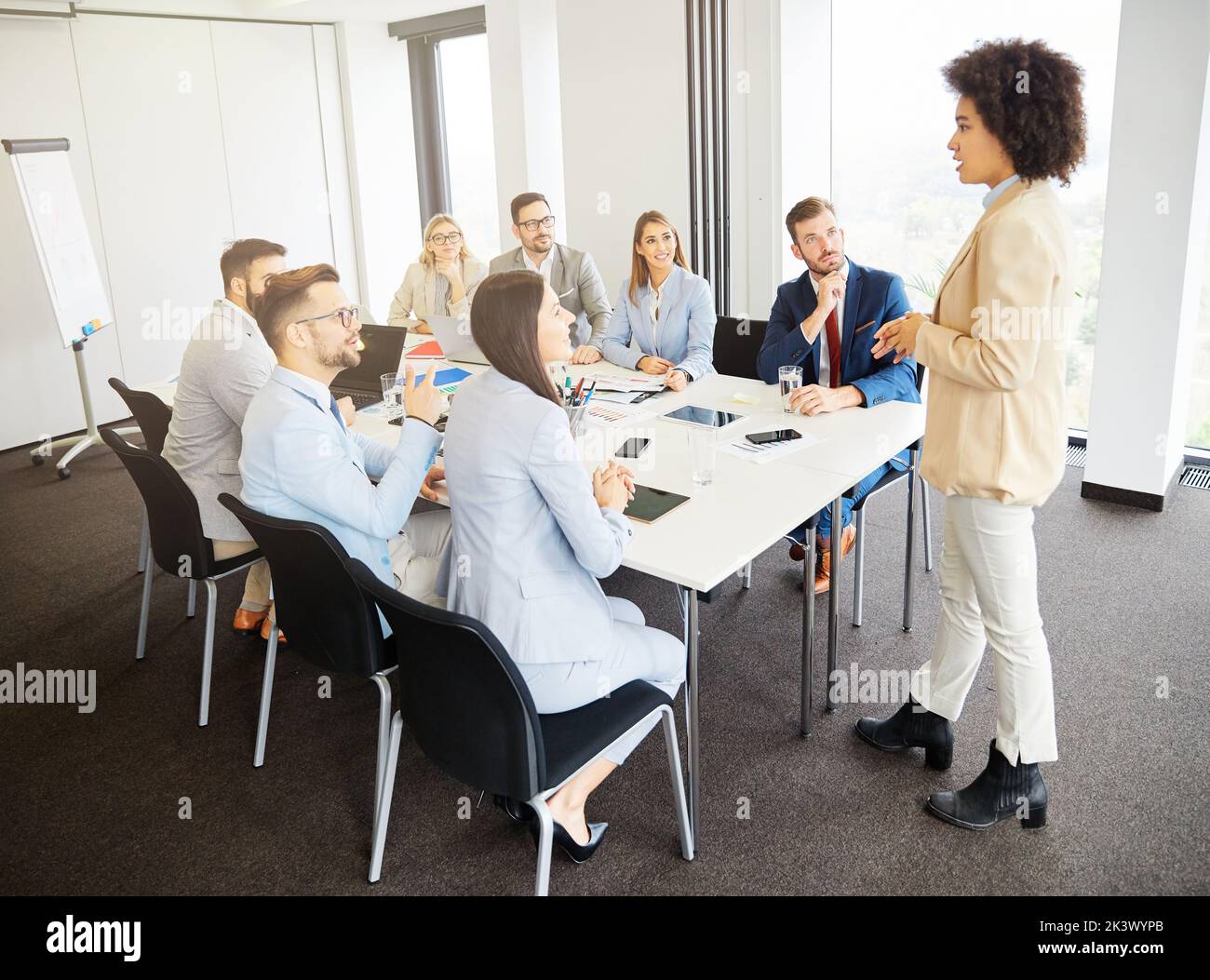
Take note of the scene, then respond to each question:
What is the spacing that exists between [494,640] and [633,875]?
939mm

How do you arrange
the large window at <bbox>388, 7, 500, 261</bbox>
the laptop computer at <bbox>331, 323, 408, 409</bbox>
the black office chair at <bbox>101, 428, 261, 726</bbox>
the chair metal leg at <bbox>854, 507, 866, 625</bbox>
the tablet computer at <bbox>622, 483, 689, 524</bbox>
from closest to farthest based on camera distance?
1. the tablet computer at <bbox>622, 483, 689, 524</bbox>
2. the black office chair at <bbox>101, 428, 261, 726</bbox>
3. the chair metal leg at <bbox>854, 507, 866, 625</bbox>
4. the laptop computer at <bbox>331, 323, 408, 409</bbox>
5. the large window at <bbox>388, 7, 500, 261</bbox>

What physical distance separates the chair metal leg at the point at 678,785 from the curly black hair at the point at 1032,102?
1.47 m

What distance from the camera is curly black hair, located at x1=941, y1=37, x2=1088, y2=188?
84.6 inches

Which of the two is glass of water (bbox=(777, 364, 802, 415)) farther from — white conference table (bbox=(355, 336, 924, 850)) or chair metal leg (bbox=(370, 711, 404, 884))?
chair metal leg (bbox=(370, 711, 404, 884))

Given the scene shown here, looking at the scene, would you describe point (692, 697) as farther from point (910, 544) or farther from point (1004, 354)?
point (910, 544)

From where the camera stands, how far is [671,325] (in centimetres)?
427

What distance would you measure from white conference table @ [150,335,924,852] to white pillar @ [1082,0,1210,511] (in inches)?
62.4

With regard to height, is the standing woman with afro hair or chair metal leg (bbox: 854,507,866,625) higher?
the standing woman with afro hair

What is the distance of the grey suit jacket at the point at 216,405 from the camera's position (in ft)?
10.5

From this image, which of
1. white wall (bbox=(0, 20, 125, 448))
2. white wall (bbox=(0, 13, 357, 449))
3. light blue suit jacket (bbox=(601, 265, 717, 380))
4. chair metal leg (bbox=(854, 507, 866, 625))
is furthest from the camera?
white wall (bbox=(0, 13, 357, 449))

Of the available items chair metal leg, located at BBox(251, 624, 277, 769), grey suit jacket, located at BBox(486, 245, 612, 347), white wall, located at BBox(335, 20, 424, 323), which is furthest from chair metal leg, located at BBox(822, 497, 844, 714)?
white wall, located at BBox(335, 20, 424, 323)

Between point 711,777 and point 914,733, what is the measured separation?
59 centimetres

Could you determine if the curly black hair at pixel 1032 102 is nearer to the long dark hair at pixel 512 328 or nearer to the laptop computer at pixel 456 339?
the long dark hair at pixel 512 328
